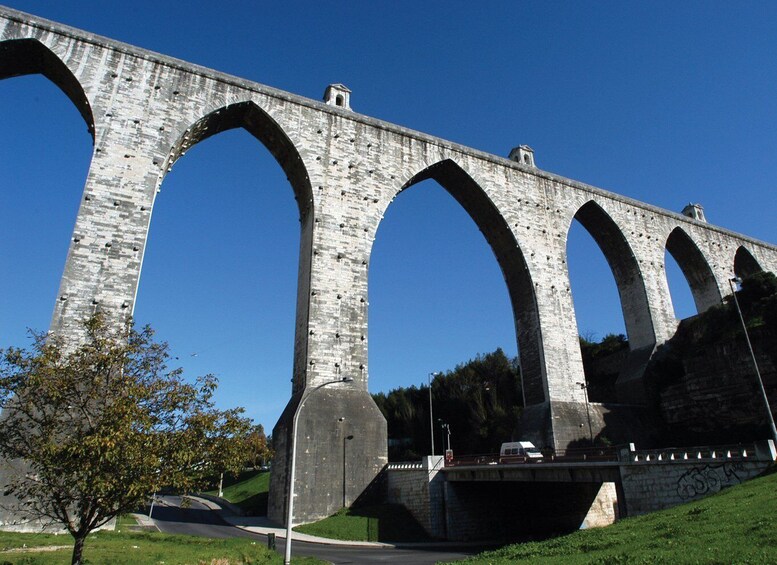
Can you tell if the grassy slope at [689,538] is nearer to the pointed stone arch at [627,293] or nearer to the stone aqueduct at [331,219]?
the stone aqueduct at [331,219]

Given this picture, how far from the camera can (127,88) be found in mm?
22766

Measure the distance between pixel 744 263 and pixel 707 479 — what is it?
3654 centimetres

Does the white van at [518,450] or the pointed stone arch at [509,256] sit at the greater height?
the pointed stone arch at [509,256]

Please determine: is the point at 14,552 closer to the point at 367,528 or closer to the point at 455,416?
the point at 367,528

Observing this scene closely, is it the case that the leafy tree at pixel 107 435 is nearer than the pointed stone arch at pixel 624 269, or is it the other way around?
the leafy tree at pixel 107 435

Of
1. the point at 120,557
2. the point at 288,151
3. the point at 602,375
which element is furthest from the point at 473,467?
the point at 602,375

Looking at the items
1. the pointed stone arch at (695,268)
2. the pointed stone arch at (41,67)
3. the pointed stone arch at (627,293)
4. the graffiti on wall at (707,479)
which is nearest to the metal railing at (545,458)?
the graffiti on wall at (707,479)

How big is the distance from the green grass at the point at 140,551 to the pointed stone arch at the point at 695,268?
3616 centimetres

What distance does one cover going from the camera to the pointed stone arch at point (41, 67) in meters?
21.5

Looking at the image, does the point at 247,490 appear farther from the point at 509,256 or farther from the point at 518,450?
the point at 509,256

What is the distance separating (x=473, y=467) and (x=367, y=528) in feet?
16.1

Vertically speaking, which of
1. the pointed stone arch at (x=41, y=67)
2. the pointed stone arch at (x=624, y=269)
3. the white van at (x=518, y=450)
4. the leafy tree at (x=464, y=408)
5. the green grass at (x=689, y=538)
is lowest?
the green grass at (x=689, y=538)

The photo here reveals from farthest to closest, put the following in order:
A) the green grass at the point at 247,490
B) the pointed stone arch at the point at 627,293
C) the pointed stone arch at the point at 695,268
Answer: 1. the pointed stone arch at the point at 695,268
2. the green grass at the point at 247,490
3. the pointed stone arch at the point at 627,293

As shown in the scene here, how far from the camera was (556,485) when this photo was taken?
2483 cm
